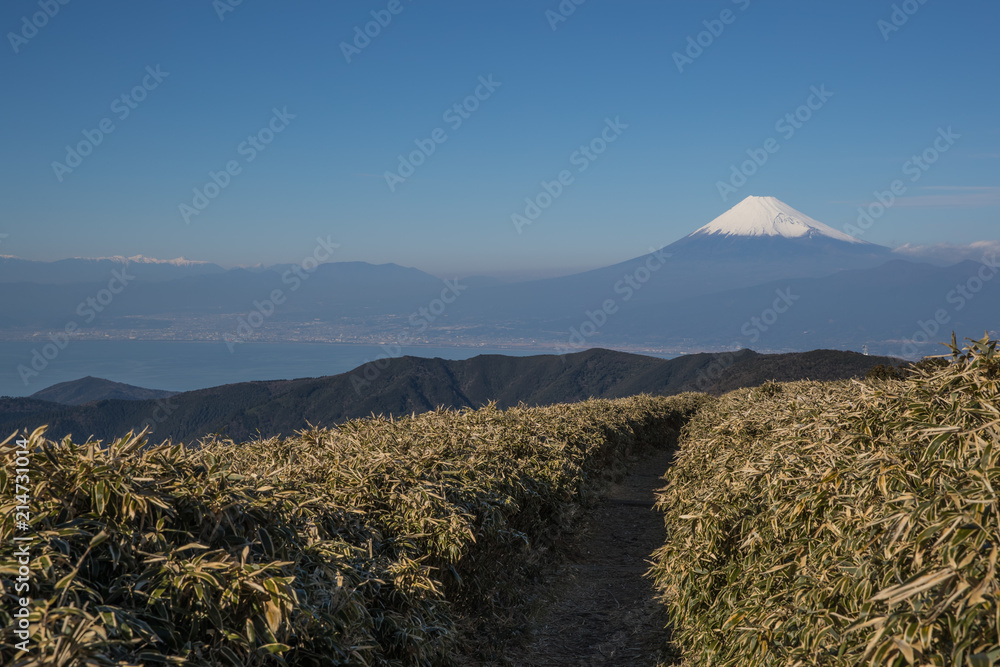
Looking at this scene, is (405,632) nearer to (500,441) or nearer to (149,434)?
(149,434)

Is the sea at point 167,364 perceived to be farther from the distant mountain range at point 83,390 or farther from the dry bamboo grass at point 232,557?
the dry bamboo grass at point 232,557

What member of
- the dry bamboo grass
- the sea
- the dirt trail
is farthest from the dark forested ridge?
the sea

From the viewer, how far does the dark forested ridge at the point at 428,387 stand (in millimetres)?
40125

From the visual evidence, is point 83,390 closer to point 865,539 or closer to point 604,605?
point 604,605

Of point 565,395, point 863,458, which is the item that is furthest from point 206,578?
point 565,395

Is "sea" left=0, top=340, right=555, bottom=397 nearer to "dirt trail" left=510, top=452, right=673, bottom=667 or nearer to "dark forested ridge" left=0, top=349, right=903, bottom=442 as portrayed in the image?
"dark forested ridge" left=0, top=349, right=903, bottom=442

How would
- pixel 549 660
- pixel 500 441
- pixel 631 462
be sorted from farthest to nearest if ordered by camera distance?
pixel 631 462 → pixel 500 441 → pixel 549 660

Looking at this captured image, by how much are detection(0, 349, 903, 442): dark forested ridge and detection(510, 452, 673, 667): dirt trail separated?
1210 inches

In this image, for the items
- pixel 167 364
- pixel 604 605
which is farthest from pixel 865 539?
pixel 167 364

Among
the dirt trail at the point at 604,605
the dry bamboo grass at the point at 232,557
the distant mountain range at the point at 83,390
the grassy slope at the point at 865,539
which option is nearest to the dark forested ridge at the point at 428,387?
the distant mountain range at the point at 83,390

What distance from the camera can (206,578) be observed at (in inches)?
74.0

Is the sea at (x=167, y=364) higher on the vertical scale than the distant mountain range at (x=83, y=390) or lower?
higher

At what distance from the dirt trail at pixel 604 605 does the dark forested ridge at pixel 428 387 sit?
30733mm

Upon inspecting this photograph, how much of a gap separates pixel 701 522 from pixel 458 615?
2.00m
